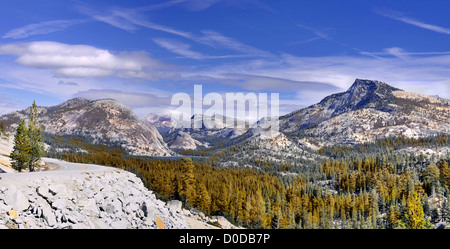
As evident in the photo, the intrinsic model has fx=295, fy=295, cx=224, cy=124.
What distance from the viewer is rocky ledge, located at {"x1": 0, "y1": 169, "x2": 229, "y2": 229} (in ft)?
97.7

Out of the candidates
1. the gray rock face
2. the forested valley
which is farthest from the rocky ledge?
the forested valley

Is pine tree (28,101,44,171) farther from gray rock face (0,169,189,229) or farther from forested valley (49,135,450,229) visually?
forested valley (49,135,450,229)

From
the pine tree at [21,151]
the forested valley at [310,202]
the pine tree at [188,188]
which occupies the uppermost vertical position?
the pine tree at [21,151]

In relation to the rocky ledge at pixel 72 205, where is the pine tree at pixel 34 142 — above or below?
above

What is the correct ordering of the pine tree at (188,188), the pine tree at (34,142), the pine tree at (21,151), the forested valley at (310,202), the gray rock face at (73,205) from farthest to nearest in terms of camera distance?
the forested valley at (310,202)
the pine tree at (188,188)
the pine tree at (34,142)
the pine tree at (21,151)
the gray rock face at (73,205)

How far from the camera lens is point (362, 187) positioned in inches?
7461

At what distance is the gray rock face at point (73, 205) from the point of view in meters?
30.0

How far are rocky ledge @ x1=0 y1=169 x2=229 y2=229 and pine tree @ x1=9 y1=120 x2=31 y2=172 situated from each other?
60.4ft

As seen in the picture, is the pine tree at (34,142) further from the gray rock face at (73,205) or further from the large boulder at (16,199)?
the large boulder at (16,199)

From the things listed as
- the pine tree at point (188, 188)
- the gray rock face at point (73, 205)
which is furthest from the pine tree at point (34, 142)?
the pine tree at point (188, 188)
